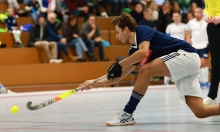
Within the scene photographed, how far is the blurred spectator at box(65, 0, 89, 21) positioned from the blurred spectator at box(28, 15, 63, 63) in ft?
6.62

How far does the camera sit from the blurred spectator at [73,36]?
13344mm

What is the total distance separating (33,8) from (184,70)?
9.84 meters

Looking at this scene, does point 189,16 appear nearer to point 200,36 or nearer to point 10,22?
point 200,36

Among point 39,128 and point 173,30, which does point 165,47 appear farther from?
point 173,30

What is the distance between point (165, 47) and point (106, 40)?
9.78 metres

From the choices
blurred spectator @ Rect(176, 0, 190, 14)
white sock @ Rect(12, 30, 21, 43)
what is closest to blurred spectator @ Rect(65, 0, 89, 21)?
white sock @ Rect(12, 30, 21, 43)

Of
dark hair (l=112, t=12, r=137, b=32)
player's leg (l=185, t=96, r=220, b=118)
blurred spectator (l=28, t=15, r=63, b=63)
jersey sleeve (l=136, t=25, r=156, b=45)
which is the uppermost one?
dark hair (l=112, t=12, r=137, b=32)

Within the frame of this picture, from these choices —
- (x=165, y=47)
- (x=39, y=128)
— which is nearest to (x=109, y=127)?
(x=39, y=128)

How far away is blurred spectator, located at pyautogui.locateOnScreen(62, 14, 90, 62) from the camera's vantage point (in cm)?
1334

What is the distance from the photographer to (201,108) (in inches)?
191

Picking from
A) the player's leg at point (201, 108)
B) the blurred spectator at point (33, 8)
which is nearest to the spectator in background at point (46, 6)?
the blurred spectator at point (33, 8)

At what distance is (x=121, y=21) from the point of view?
5066 millimetres

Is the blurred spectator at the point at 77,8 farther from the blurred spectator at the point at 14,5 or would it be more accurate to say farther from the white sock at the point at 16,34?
the white sock at the point at 16,34

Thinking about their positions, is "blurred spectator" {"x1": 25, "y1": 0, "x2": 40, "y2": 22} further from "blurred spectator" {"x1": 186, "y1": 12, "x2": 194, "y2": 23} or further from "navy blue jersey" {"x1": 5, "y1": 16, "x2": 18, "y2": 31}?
"blurred spectator" {"x1": 186, "y1": 12, "x2": 194, "y2": 23}
